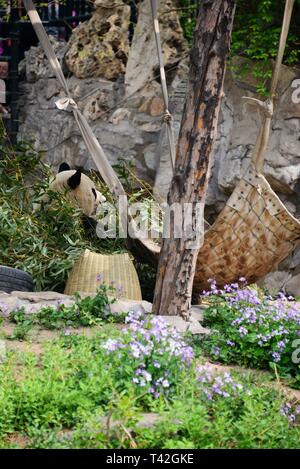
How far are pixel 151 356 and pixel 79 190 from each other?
3.11m

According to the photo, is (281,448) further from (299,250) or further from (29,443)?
(299,250)

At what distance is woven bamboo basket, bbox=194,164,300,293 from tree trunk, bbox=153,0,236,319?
0.78 metres

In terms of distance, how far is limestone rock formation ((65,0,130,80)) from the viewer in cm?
798

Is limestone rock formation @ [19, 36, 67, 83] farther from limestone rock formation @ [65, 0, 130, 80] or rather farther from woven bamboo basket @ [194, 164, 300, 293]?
woven bamboo basket @ [194, 164, 300, 293]

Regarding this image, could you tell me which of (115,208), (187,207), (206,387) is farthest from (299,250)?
(206,387)

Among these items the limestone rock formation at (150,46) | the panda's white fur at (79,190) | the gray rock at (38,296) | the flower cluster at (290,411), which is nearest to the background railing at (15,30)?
the limestone rock formation at (150,46)

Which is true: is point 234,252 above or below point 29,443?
above

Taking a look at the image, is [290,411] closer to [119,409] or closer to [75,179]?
[119,409]

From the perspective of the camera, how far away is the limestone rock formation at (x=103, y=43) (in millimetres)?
7980

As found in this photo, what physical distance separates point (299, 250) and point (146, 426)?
3.84 m

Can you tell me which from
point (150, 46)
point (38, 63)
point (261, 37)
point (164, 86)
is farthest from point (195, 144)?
point (38, 63)

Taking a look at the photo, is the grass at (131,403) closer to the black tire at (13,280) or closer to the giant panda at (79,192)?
the black tire at (13,280)

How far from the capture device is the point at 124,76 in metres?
7.98
